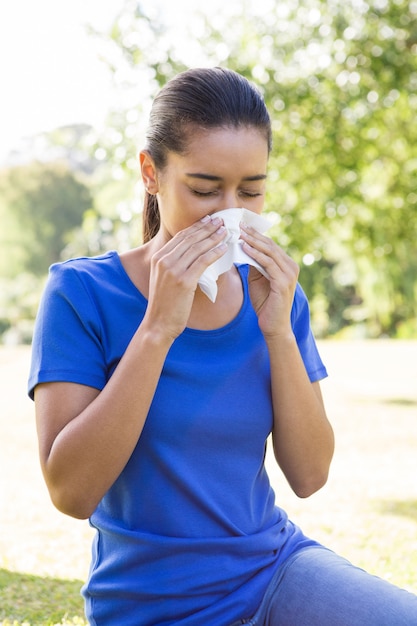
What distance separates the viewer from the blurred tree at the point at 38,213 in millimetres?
48750

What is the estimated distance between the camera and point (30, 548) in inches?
196

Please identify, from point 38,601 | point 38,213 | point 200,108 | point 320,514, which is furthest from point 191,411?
point 38,213

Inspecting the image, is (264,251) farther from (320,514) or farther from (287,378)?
(320,514)

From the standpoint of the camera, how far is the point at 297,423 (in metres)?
2.39

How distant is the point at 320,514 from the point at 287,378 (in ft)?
12.5

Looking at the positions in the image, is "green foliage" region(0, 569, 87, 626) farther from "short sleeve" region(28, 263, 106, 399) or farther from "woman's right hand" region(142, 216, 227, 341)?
"woman's right hand" region(142, 216, 227, 341)

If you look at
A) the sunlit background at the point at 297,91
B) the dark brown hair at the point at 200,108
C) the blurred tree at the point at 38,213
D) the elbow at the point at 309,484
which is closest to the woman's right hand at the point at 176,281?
the dark brown hair at the point at 200,108

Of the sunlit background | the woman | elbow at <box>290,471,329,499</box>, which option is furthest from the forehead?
the sunlit background

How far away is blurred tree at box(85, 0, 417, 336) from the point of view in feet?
29.3

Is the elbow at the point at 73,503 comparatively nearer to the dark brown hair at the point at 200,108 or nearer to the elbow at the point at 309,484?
the elbow at the point at 309,484

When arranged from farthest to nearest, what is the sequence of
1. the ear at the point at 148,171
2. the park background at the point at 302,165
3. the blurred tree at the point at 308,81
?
the blurred tree at the point at 308,81, the park background at the point at 302,165, the ear at the point at 148,171

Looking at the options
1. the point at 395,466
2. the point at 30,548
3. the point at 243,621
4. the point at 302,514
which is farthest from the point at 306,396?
the point at 395,466

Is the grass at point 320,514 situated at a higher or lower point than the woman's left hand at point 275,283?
lower

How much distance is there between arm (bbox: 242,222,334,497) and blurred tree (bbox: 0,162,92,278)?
1852 inches
